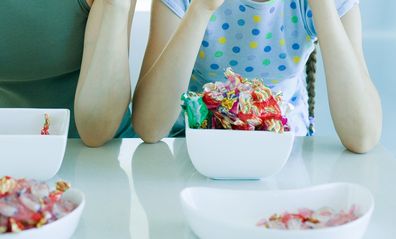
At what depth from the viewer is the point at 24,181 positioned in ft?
2.07

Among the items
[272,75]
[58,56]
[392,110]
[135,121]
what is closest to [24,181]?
[135,121]

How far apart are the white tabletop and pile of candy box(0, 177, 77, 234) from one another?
2.9 inches

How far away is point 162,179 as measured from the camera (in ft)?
2.84

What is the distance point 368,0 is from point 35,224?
6.44ft

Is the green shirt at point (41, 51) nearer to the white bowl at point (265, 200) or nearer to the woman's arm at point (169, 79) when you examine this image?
the woman's arm at point (169, 79)

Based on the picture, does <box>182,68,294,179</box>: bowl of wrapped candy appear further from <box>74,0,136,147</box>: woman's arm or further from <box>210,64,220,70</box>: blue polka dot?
<box>210,64,220,70</box>: blue polka dot

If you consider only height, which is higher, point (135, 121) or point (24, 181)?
point (24, 181)

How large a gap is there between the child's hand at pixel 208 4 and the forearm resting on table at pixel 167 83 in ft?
0.08

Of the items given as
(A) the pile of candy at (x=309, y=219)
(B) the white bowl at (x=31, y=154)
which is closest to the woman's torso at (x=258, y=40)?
(B) the white bowl at (x=31, y=154)

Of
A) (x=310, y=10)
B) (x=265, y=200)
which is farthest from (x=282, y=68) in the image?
(x=265, y=200)

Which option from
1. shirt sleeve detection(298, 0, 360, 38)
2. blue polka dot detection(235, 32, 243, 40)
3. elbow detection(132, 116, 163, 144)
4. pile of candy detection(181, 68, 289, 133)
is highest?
shirt sleeve detection(298, 0, 360, 38)

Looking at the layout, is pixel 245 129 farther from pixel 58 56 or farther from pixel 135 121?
pixel 58 56

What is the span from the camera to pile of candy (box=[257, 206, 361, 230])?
2.03ft

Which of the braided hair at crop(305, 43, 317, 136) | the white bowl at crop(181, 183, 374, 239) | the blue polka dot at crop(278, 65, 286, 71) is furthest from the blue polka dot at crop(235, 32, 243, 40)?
the white bowl at crop(181, 183, 374, 239)
